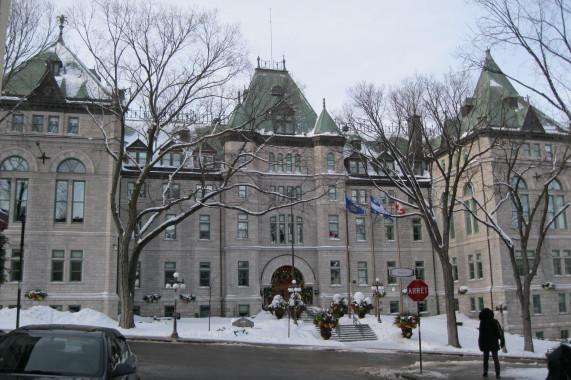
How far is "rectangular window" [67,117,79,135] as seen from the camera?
117ft

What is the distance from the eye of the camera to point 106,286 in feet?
113

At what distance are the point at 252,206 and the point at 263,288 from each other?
6197 millimetres

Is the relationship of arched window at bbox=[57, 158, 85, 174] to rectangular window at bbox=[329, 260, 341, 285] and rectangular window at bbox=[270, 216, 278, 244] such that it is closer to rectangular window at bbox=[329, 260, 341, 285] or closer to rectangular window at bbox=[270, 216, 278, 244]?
rectangular window at bbox=[270, 216, 278, 244]

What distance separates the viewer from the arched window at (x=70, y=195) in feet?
115

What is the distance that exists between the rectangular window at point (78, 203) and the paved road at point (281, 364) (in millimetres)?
14572

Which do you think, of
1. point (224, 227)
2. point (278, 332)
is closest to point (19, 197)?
point (224, 227)

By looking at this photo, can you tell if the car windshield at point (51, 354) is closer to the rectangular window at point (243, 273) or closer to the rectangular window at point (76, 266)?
the rectangular window at point (76, 266)

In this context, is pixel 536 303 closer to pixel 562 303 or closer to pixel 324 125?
pixel 562 303

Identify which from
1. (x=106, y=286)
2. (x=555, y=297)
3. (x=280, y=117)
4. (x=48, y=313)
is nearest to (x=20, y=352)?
(x=48, y=313)

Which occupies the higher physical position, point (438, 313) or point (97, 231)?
point (97, 231)

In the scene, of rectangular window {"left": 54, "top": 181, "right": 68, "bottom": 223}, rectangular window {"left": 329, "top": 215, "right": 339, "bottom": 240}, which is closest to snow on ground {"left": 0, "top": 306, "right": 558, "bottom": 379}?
rectangular window {"left": 54, "top": 181, "right": 68, "bottom": 223}

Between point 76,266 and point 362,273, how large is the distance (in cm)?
2112

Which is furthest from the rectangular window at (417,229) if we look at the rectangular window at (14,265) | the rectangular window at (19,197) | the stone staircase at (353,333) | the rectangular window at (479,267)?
the rectangular window at (14,265)

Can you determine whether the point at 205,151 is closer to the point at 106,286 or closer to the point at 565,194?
the point at 106,286
